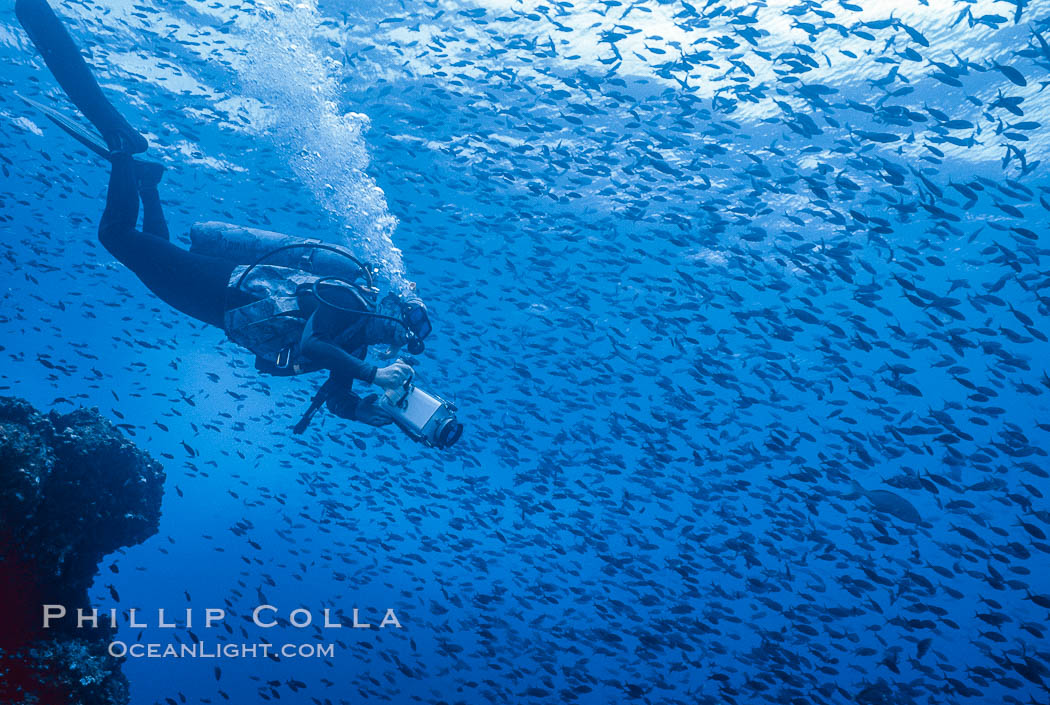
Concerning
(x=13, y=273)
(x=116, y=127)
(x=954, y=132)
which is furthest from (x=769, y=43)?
(x=13, y=273)

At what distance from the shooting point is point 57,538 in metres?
6.87

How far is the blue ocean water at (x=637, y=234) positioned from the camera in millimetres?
9508

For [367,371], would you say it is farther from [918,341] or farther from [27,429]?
[918,341]

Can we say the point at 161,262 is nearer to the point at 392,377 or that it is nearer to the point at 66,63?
the point at 66,63

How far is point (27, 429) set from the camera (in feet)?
22.3

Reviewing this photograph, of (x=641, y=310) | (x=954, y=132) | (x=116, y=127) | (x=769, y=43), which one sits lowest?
(x=641, y=310)

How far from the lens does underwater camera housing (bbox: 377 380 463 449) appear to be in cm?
364

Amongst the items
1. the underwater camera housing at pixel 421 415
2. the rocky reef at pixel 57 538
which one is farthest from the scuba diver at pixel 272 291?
the rocky reef at pixel 57 538

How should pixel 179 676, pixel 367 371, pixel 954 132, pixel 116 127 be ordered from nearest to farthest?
pixel 367 371
pixel 116 127
pixel 954 132
pixel 179 676

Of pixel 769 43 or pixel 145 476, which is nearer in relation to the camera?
pixel 145 476

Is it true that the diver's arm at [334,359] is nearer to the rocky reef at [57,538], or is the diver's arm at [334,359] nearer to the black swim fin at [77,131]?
the black swim fin at [77,131]

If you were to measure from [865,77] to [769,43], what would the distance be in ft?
9.40

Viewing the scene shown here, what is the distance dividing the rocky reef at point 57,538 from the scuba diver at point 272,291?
2.85 metres

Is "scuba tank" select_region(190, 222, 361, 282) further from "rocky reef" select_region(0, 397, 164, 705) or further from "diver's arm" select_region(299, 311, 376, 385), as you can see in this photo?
"rocky reef" select_region(0, 397, 164, 705)
